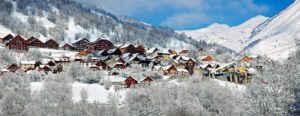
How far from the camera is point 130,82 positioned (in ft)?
197

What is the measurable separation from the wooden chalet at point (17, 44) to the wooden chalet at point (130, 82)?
4232 centimetres

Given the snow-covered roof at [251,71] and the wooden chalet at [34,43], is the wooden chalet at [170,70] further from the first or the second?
the wooden chalet at [34,43]

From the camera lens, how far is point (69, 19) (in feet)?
627

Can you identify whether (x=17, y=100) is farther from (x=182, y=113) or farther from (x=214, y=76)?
(x=214, y=76)

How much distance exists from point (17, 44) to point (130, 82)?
43.4m

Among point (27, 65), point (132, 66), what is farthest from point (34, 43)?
point (132, 66)

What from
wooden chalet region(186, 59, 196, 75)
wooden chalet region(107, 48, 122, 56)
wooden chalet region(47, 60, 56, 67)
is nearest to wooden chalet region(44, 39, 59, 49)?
wooden chalet region(107, 48, 122, 56)

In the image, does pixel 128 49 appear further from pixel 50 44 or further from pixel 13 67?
pixel 13 67

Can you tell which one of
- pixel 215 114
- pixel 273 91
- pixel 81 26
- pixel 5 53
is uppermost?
pixel 81 26

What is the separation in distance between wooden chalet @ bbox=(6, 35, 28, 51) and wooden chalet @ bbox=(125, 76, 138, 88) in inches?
1666

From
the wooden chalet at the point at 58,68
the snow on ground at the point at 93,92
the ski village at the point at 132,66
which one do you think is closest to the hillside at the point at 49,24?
the ski village at the point at 132,66

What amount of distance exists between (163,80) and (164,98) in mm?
12209

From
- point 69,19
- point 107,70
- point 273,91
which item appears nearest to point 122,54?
point 107,70

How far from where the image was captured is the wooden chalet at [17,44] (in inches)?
3623
